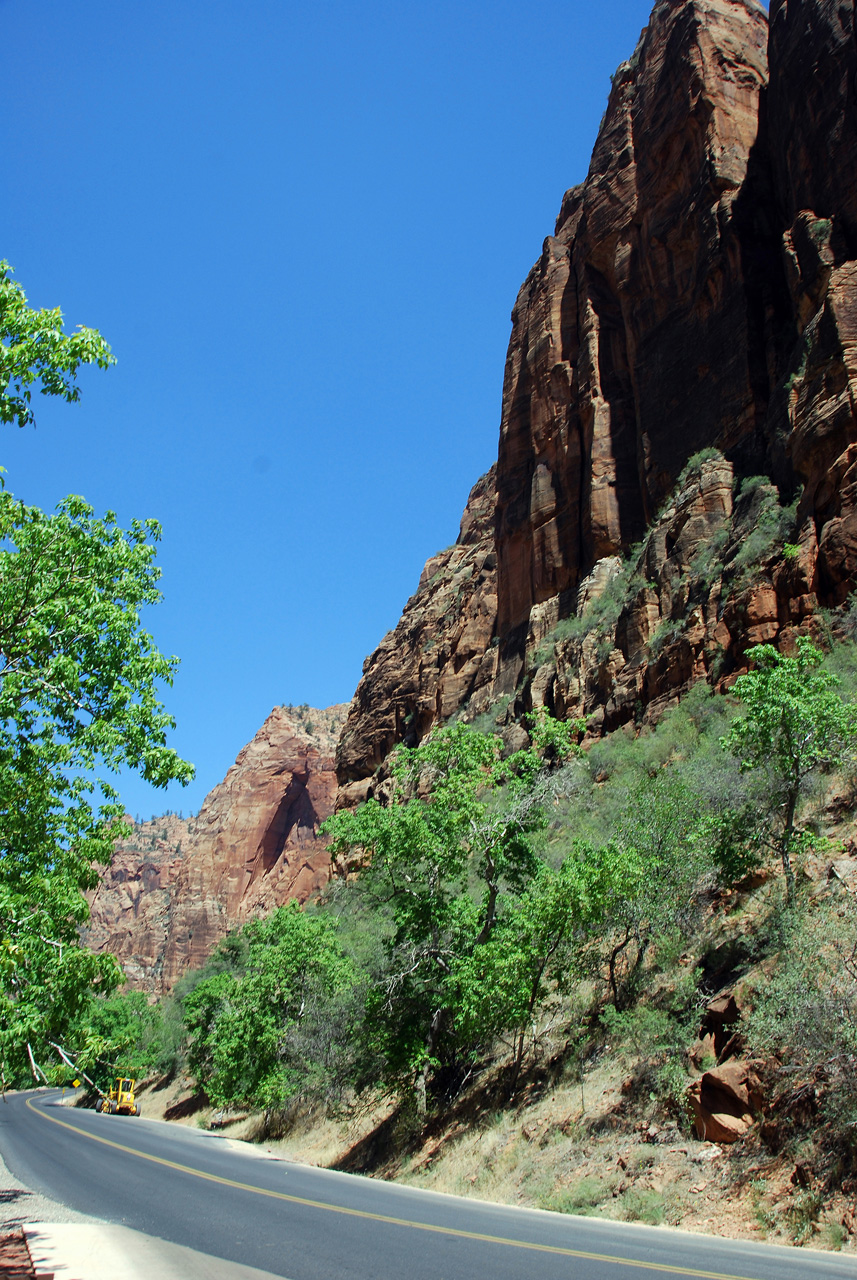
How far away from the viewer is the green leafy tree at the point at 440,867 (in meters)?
17.0

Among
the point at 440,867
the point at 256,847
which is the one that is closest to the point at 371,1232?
the point at 440,867

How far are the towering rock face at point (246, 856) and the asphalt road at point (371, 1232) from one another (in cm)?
7517

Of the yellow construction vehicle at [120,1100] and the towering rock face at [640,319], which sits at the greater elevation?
the towering rock face at [640,319]

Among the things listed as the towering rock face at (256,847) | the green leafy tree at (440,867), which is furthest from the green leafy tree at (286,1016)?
the towering rock face at (256,847)

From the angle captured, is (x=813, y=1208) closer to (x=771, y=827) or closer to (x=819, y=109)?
(x=771, y=827)

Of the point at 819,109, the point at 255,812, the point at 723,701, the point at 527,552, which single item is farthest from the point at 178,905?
the point at 819,109

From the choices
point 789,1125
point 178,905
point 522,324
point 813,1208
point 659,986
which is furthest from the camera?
point 178,905

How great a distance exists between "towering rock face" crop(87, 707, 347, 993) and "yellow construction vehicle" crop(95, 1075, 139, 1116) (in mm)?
37870

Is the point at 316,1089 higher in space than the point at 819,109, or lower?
lower

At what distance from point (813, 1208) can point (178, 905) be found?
101981 mm

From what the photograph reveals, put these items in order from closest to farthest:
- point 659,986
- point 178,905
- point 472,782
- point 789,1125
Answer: point 789,1125 < point 659,986 < point 472,782 < point 178,905

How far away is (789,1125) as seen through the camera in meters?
8.81

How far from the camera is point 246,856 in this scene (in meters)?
101

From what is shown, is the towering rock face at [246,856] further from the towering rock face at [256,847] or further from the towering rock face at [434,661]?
the towering rock face at [434,661]
